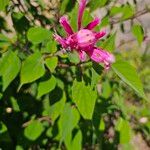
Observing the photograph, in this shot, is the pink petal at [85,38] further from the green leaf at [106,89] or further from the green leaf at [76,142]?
the green leaf at [106,89]

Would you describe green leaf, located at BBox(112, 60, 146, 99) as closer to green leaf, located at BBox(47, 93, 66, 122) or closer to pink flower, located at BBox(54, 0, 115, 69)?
pink flower, located at BBox(54, 0, 115, 69)

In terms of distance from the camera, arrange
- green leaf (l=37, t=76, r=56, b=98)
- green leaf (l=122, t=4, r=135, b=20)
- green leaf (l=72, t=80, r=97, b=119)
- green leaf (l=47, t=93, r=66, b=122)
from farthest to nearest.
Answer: green leaf (l=122, t=4, r=135, b=20), green leaf (l=47, t=93, r=66, b=122), green leaf (l=37, t=76, r=56, b=98), green leaf (l=72, t=80, r=97, b=119)

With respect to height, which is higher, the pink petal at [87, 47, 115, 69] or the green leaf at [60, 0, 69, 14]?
the pink petal at [87, 47, 115, 69]

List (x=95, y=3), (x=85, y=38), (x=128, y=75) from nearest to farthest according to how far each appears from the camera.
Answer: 1. (x=85, y=38)
2. (x=128, y=75)
3. (x=95, y=3)

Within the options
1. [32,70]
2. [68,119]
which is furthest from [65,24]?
[68,119]

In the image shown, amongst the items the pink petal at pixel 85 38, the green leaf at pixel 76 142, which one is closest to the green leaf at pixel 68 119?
the green leaf at pixel 76 142

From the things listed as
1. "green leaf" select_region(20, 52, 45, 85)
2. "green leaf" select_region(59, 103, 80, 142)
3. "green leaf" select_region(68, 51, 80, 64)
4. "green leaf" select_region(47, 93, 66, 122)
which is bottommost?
"green leaf" select_region(59, 103, 80, 142)

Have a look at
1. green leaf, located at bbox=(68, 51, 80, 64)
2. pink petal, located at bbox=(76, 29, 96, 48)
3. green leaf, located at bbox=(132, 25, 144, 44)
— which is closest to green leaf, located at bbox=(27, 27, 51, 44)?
green leaf, located at bbox=(68, 51, 80, 64)

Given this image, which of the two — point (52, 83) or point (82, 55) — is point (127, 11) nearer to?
point (52, 83)
